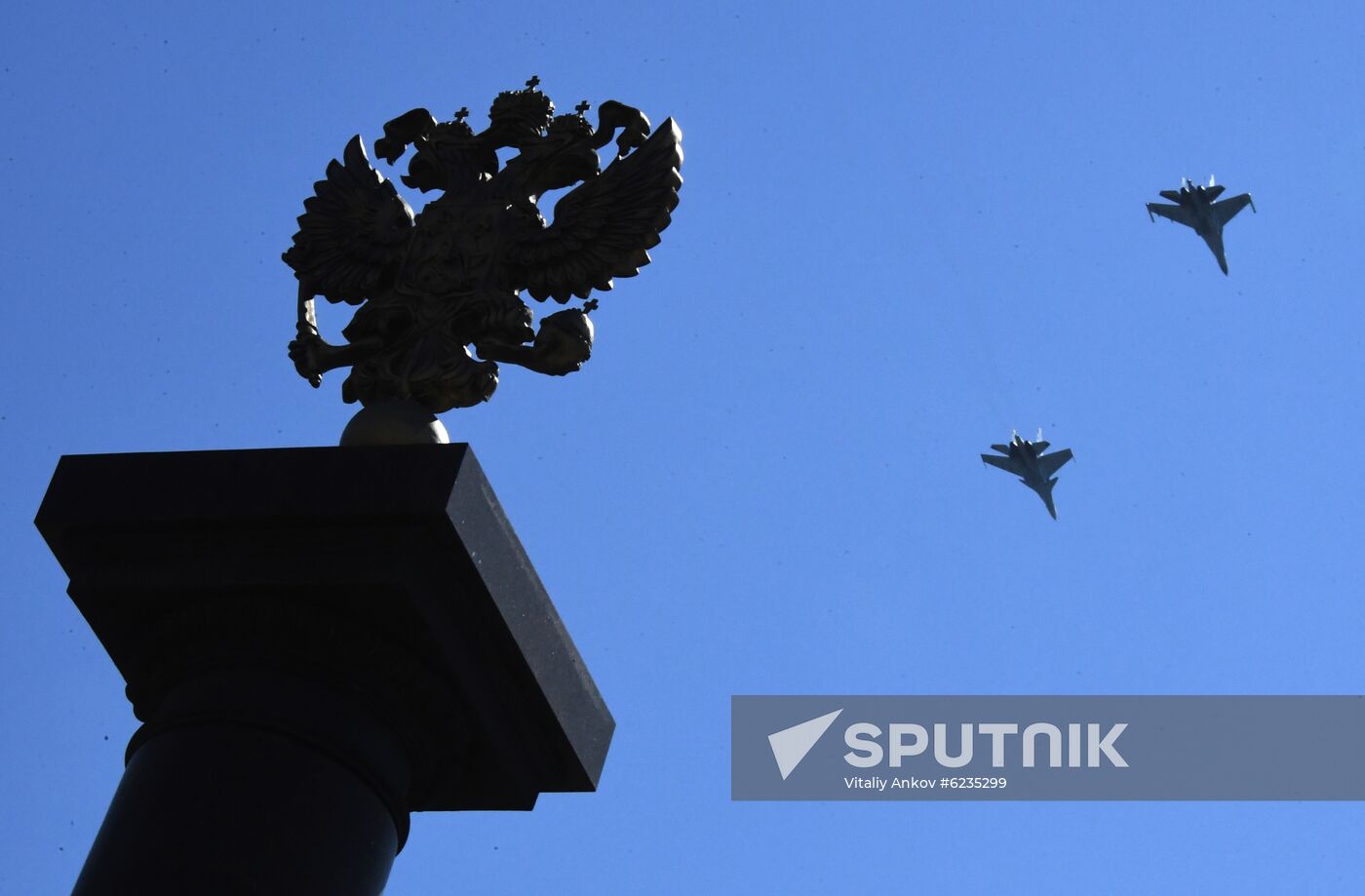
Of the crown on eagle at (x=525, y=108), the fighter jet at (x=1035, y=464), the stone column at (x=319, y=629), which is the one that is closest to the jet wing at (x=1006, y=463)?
the fighter jet at (x=1035, y=464)

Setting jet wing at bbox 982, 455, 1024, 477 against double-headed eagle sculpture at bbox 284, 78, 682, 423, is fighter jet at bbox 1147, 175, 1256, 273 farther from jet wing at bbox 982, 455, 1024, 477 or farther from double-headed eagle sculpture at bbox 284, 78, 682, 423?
double-headed eagle sculpture at bbox 284, 78, 682, 423

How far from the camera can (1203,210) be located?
2221 inches

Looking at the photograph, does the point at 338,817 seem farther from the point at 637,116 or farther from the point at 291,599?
the point at 637,116

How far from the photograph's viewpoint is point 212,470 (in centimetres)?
779

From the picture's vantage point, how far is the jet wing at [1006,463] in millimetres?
58094

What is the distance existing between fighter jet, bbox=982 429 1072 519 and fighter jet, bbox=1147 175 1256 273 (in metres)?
8.05

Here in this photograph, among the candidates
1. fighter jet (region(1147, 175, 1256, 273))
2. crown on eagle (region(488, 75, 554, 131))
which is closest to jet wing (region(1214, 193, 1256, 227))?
fighter jet (region(1147, 175, 1256, 273))

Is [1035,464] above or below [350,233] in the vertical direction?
above

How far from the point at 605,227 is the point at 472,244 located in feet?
2.31

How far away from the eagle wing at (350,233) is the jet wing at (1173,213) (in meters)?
49.6

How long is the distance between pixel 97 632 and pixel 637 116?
406cm

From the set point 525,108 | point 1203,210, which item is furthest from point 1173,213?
point 525,108

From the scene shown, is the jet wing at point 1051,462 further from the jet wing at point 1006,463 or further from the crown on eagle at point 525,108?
the crown on eagle at point 525,108

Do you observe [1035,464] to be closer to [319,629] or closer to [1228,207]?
[1228,207]
